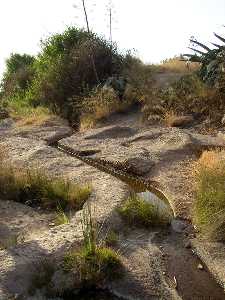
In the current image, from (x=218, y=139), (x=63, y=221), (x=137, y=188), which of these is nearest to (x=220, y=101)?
(x=218, y=139)

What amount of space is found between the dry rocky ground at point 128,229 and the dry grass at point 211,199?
6.9 inches

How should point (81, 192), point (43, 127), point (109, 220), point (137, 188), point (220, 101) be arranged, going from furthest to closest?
point (43, 127), point (220, 101), point (137, 188), point (81, 192), point (109, 220)

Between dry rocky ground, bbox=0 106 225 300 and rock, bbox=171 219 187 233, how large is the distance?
0.01 meters

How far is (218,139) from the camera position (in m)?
9.80

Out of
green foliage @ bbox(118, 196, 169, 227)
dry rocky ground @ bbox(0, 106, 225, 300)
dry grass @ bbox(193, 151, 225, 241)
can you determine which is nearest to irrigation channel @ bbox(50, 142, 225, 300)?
dry rocky ground @ bbox(0, 106, 225, 300)

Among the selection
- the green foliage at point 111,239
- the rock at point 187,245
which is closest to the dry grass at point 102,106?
the green foliage at point 111,239

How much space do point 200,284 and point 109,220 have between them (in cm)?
155

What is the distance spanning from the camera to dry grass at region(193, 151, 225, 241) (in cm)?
604

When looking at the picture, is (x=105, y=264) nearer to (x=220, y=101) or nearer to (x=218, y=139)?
(x=218, y=139)

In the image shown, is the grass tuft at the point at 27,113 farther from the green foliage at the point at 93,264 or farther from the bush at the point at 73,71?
the green foliage at the point at 93,264

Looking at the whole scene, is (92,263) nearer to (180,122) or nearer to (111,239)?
(111,239)

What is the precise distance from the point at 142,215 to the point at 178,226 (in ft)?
1.66

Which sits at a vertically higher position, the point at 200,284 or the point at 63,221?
the point at 63,221

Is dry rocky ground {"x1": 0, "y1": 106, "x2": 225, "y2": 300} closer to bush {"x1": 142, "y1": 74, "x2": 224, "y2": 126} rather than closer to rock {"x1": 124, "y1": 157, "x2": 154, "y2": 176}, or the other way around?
rock {"x1": 124, "y1": 157, "x2": 154, "y2": 176}
